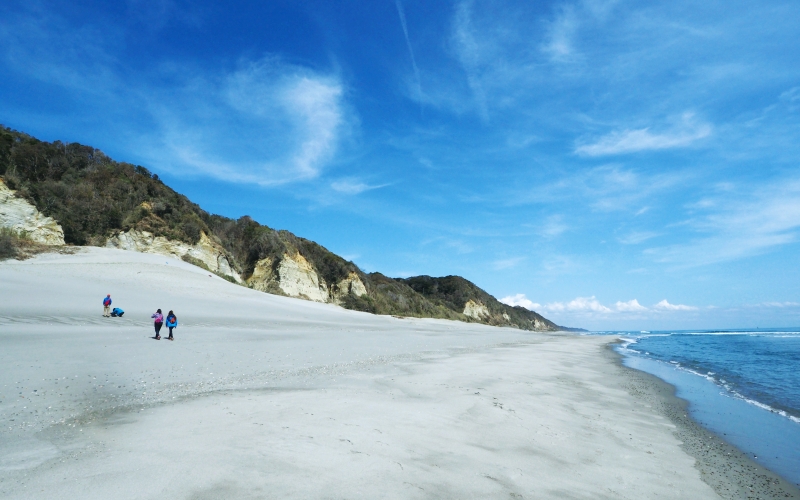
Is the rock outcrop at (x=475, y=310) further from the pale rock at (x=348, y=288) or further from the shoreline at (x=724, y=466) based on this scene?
the shoreline at (x=724, y=466)

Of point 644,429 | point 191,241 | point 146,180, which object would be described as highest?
point 146,180

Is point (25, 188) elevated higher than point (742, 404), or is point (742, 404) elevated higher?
point (25, 188)

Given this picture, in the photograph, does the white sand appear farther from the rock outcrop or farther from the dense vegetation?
the rock outcrop

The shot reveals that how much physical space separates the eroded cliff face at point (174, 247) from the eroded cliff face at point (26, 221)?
369 cm

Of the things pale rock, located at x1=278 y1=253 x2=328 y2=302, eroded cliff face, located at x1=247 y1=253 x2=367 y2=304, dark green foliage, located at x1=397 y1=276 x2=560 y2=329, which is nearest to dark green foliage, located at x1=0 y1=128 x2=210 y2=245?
eroded cliff face, located at x1=247 y1=253 x2=367 y2=304

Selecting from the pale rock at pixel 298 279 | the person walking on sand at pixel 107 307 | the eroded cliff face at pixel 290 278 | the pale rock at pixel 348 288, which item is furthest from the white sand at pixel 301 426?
the pale rock at pixel 348 288

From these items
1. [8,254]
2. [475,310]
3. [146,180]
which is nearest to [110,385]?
[8,254]

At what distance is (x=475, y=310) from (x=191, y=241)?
59661mm

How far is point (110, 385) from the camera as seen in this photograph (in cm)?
756

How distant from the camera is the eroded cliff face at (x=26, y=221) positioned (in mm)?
25234

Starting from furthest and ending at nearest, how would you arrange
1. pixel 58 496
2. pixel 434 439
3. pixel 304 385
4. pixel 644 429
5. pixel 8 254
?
1. pixel 8 254
2. pixel 304 385
3. pixel 644 429
4. pixel 434 439
5. pixel 58 496

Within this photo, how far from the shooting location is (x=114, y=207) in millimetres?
31562

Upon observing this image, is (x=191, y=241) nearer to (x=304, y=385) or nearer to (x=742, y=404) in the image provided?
(x=304, y=385)

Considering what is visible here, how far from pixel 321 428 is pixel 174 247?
32463 millimetres
